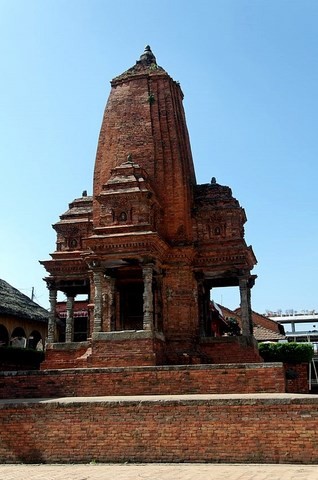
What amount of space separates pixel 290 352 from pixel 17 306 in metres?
13.9

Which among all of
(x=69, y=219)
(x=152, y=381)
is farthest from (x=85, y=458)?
(x=69, y=219)

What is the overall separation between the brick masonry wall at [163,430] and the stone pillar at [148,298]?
17.5 feet

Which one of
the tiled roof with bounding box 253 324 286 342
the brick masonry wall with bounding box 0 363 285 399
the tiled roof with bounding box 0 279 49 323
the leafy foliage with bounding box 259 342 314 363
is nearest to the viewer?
the brick masonry wall with bounding box 0 363 285 399

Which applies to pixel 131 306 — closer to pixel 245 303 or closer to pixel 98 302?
pixel 98 302

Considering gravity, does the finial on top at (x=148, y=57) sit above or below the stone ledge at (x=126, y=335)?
above

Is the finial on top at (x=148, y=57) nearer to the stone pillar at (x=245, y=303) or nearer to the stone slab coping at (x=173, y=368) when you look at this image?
the stone pillar at (x=245, y=303)

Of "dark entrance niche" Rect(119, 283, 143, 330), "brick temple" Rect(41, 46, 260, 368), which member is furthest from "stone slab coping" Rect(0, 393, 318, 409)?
"dark entrance niche" Rect(119, 283, 143, 330)

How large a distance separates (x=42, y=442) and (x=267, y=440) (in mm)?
4881

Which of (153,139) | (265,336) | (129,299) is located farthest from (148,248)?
(265,336)

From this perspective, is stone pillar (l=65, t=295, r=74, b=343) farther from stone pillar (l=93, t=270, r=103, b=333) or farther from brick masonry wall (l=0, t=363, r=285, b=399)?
brick masonry wall (l=0, t=363, r=285, b=399)

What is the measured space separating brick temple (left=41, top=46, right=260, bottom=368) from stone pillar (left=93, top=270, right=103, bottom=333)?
4 cm

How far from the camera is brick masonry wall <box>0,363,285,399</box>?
1352 cm

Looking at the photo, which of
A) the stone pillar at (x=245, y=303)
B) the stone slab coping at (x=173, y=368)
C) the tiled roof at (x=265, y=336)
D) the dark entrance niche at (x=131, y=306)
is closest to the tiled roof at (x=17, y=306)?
the dark entrance niche at (x=131, y=306)

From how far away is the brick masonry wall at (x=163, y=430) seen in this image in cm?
1045
